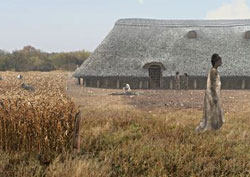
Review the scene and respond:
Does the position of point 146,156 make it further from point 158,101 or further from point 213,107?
point 158,101

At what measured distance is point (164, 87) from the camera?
22344 millimetres

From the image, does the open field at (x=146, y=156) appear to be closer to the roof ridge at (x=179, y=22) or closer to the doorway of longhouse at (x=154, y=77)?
the doorway of longhouse at (x=154, y=77)

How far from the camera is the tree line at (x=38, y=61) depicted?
172 ft

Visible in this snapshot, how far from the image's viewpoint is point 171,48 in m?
24.1

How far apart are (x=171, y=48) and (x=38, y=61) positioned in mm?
43961

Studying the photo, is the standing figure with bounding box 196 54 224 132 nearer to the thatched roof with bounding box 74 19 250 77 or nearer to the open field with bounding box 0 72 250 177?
the open field with bounding box 0 72 250 177

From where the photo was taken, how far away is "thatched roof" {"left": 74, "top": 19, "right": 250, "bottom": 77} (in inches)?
869

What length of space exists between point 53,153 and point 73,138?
46 centimetres

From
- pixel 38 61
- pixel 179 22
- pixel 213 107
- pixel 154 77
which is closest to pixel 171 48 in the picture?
pixel 154 77

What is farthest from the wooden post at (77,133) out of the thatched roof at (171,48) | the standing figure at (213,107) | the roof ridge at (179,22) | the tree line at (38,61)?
the tree line at (38,61)

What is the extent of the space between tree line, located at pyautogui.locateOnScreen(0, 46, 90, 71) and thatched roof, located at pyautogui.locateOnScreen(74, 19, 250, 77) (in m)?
29.7

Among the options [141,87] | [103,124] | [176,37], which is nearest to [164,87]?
[141,87]

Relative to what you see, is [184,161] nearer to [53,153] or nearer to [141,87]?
[53,153]

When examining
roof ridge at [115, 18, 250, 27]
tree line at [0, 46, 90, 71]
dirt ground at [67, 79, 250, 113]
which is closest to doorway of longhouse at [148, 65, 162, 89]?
dirt ground at [67, 79, 250, 113]
